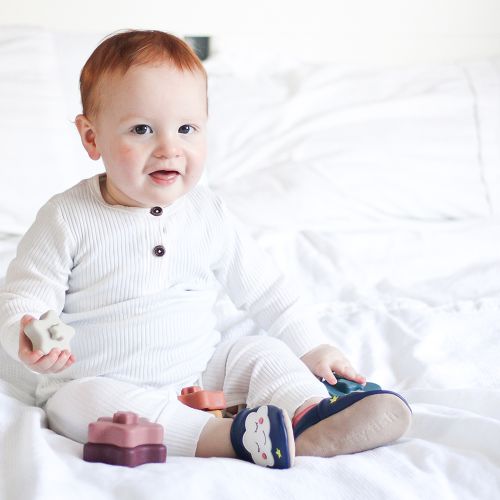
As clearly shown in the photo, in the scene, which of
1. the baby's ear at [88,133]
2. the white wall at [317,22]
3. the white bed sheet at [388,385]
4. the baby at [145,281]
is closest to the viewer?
the white bed sheet at [388,385]

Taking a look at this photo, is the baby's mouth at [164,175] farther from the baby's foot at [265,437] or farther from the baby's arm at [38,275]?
the baby's foot at [265,437]

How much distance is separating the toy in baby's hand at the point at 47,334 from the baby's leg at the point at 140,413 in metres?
0.12

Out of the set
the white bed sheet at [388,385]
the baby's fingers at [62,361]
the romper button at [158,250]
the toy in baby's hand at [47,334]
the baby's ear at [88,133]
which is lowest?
the white bed sheet at [388,385]

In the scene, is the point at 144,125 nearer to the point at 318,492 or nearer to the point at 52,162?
the point at 318,492

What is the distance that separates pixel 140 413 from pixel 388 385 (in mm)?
404

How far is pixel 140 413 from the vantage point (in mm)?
1061

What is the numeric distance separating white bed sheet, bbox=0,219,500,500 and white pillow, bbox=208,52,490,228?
0.24 feet

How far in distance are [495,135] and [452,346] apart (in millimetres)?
794

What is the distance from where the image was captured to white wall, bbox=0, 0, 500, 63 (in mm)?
2238

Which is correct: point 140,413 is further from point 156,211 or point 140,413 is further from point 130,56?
point 130,56

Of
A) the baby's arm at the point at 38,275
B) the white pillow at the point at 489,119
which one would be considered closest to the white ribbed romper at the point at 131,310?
the baby's arm at the point at 38,275

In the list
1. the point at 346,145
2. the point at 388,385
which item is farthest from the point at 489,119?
the point at 388,385

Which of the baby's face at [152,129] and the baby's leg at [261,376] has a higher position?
the baby's face at [152,129]

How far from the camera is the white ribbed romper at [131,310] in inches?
43.9
